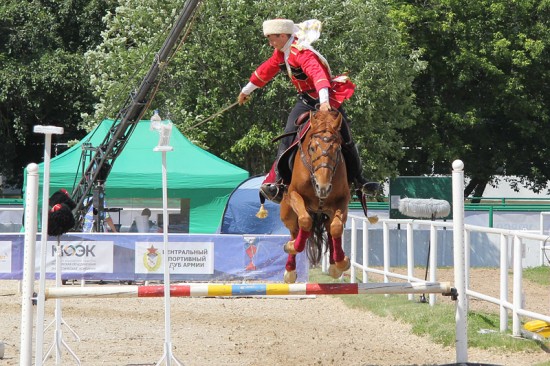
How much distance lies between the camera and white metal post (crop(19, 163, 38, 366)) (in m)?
7.36

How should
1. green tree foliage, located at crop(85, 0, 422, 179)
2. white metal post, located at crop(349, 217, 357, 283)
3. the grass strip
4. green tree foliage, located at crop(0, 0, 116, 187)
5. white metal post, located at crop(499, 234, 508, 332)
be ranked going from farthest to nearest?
green tree foliage, located at crop(0, 0, 116, 187) → green tree foliage, located at crop(85, 0, 422, 179) → white metal post, located at crop(349, 217, 357, 283) → white metal post, located at crop(499, 234, 508, 332) → the grass strip

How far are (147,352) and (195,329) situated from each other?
1961 mm

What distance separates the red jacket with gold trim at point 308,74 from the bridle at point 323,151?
509mm

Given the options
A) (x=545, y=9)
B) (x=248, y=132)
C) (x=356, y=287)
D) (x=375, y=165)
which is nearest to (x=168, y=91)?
(x=248, y=132)

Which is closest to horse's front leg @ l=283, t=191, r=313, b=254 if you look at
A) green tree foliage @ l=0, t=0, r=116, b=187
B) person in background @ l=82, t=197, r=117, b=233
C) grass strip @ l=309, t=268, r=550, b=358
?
grass strip @ l=309, t=268, r=550, b=358

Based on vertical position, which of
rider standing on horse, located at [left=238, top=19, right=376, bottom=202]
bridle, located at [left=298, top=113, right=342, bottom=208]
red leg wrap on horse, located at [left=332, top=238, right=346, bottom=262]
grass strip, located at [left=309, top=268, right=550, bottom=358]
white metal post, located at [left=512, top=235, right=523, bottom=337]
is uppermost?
rider standing on horse, located at [left=238, top=19, right=376, bottom=202]

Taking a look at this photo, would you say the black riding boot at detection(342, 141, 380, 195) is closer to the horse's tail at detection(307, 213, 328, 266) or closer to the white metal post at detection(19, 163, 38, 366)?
the horse's tail at detection(307, 213, 328, 266)

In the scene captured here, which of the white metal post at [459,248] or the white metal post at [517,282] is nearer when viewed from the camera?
the white metal post at [459,248]

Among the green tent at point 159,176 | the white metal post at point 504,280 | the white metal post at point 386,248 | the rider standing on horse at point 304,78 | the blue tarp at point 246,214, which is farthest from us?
the green tent at point 159,176

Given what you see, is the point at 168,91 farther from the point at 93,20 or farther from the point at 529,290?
the point at 529,290

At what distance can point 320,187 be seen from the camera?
7.67 m

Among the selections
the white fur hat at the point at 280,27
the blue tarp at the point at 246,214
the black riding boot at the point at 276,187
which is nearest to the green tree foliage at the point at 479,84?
the blue tarp at the point at 246,214

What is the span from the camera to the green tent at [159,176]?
21.2 m

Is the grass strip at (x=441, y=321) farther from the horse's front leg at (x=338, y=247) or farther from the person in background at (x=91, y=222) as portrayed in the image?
the person in background at (x=91, y=222)
